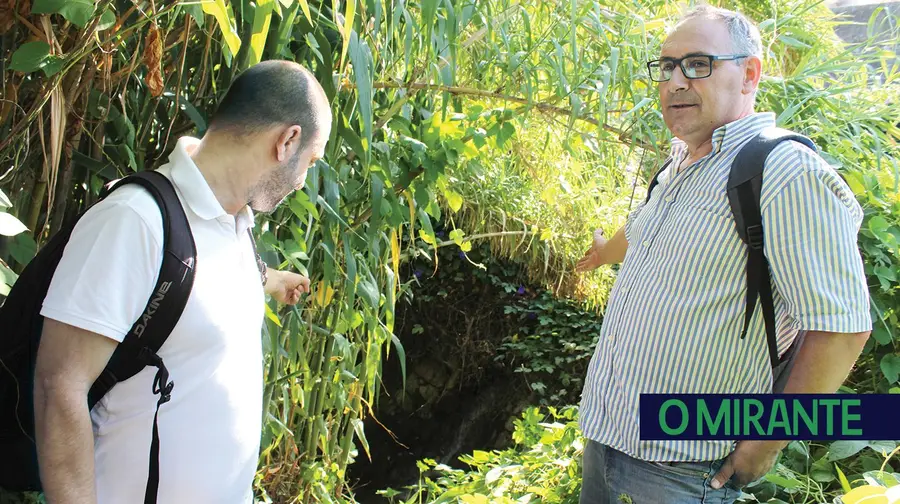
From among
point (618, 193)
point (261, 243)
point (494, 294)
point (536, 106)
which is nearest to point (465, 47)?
point (536, 106)

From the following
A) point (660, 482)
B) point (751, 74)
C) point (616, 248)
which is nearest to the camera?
point (660, 482)

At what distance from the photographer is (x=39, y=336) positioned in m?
0.95

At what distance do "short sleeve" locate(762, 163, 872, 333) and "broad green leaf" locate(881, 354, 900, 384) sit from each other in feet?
3.29

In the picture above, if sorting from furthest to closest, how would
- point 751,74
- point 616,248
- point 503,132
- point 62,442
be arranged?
point 503,132
point 616,248
point 751,74
point 62,442

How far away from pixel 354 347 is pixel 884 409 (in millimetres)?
1296

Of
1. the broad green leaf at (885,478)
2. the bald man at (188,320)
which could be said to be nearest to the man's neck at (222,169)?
the bald man at (188,320)

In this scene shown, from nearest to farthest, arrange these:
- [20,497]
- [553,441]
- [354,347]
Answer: [20,497] < [354,347] < [553,441]

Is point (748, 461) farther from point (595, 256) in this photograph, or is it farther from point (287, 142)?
point (287, 142)

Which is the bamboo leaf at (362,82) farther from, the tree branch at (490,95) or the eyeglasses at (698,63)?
the eyeglasses at (698,63)

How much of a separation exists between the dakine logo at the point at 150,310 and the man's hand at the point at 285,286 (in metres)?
0.43

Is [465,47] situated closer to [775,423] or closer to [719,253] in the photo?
[719,253]

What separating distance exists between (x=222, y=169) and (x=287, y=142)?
0.31 feet

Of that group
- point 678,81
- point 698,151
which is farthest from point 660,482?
point 678,81

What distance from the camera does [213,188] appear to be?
43.1 inches
